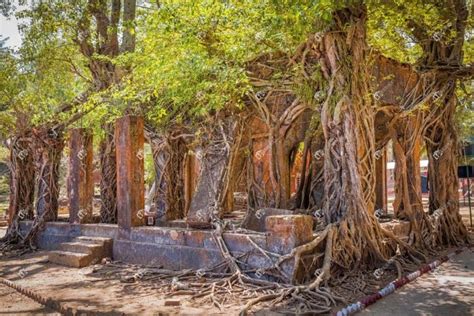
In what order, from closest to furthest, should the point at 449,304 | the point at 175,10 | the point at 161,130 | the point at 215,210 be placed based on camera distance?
the point at 449,304 < the point at 175,10 < the point at 215,210 < the point at 161,130

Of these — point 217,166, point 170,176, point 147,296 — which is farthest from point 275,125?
point 147,296

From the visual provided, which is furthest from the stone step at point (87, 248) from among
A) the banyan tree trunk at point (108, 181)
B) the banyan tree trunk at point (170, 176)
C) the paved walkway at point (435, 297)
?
the paved walkway at point (435, 297)

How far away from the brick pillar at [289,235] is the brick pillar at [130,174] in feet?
9.22

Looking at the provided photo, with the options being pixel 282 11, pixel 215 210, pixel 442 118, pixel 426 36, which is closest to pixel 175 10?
pixel 282 11

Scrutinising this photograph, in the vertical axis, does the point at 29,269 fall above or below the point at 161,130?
below

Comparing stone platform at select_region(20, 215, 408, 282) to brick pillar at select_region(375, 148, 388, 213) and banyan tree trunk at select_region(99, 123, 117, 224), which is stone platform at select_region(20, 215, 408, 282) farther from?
brick pillar at select_region(375, 148, 388, 213)

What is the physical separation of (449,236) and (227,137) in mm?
4396

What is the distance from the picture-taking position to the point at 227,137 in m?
7.77

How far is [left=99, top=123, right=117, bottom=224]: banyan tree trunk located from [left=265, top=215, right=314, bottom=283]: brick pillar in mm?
5467

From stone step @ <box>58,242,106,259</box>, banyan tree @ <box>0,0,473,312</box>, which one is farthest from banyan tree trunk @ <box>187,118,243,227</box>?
stone step @ <box>58,242,106,259</box>

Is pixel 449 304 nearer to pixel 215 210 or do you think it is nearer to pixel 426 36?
pixel 215 210

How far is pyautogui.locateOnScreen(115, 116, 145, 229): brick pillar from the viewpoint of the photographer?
6945mm

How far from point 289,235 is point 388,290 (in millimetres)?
1236

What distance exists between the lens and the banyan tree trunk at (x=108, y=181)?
31.1 feet
